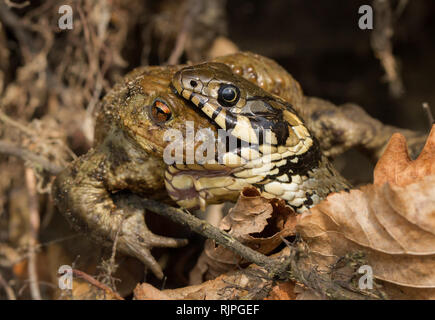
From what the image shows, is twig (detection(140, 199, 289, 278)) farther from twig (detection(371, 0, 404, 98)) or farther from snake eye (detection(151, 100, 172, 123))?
twig (detection(371, 0, 404, 98))

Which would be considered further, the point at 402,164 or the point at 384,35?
the point at 384,35

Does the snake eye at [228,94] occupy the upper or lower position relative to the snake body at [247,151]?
upper

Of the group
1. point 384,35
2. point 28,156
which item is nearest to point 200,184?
point 28,156

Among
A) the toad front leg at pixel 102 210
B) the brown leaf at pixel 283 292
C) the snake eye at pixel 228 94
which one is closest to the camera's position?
the brown leaf at pixel 283 292

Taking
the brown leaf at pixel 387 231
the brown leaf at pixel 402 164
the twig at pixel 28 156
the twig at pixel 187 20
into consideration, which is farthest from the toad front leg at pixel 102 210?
the twig at pixel 187 20

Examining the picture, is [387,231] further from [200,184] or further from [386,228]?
[200,184]

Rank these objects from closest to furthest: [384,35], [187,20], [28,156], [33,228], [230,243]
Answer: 1. [230,243]
2. [28,156]
3. [33,228]
4. [384,35]
5. [187,20]

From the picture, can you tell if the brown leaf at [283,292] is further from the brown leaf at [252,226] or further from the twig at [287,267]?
the brown leaf at [252,226]

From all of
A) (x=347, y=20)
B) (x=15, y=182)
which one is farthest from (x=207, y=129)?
(x=347, y=20)

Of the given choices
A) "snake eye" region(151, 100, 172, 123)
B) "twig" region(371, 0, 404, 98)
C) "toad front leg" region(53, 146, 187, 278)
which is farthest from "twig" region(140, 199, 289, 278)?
"twig" region(371, 0, 404, 98)

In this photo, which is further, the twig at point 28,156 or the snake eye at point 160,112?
the twig at point 28,156
